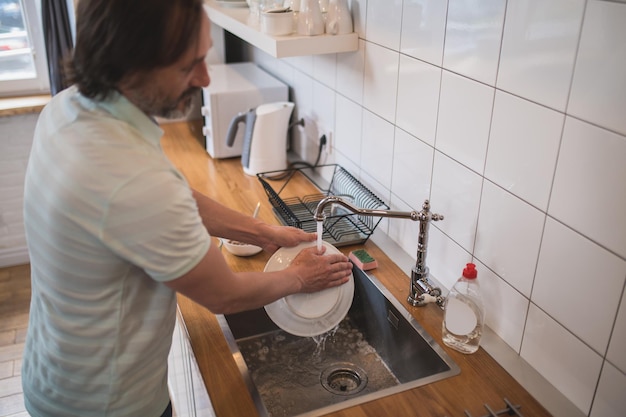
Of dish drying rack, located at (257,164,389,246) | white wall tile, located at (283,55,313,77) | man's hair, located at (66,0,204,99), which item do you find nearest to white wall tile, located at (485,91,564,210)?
dish drying rack, located at (257,164,389,246)

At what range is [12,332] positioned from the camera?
9.16ft

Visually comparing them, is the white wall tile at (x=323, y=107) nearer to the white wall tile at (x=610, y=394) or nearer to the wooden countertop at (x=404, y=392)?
the wooden countertop at (x=404, y=392)

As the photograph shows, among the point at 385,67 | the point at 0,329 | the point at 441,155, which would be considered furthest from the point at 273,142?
the point at 0,329

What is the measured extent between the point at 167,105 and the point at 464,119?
74 cm

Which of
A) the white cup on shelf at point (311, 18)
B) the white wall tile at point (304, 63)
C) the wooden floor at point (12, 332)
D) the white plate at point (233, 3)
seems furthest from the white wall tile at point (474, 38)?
the wooden floor at point (12, 332)

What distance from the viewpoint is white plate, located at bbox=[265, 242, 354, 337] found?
1.40 meters

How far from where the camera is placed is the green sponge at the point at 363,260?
5.40 ft

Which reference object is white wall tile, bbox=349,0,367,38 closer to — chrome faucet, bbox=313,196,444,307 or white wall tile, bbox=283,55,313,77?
white wall tile, bbox=283,55,313,77

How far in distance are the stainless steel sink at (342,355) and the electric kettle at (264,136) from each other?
79cm

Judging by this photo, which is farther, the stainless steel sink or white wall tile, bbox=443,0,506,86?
the stainless steel sink

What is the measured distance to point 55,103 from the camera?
1005 millimetres

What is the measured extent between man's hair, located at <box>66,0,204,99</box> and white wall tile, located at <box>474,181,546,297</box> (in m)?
0.76

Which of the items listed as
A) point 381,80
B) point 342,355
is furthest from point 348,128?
point 342,355

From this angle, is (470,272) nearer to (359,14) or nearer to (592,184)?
(592,184)
